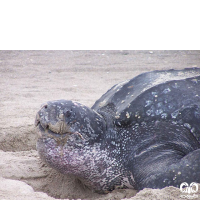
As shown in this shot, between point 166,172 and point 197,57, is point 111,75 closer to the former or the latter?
point 197,57

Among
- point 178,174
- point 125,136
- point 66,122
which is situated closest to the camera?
point 178,174

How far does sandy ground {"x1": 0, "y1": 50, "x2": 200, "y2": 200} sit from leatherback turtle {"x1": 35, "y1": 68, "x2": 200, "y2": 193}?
0.47 feet

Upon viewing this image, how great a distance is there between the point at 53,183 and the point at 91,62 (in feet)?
14.7

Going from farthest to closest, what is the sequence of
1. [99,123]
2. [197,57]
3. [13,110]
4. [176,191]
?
[197,57] → [13,110] → [99,123] → [176,191]

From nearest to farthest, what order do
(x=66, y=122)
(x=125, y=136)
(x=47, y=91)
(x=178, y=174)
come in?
(x=178, y=174) → (x=66, y=122) → (x=125, y=136) → (x=47, y=91)

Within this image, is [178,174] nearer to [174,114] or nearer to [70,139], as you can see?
[174,114]

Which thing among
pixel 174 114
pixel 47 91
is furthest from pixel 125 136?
pixel 47 91

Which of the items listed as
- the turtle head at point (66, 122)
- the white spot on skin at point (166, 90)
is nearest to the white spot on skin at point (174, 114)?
the white spot on skin at point (166, 90)

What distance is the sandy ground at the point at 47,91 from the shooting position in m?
1.62

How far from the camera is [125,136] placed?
1.64 metres

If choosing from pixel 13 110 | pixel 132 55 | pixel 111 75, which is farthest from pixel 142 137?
pixel 132 55

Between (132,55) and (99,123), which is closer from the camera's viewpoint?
(99,123)

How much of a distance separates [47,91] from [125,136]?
7.69 feet

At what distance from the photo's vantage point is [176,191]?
1251 mm
